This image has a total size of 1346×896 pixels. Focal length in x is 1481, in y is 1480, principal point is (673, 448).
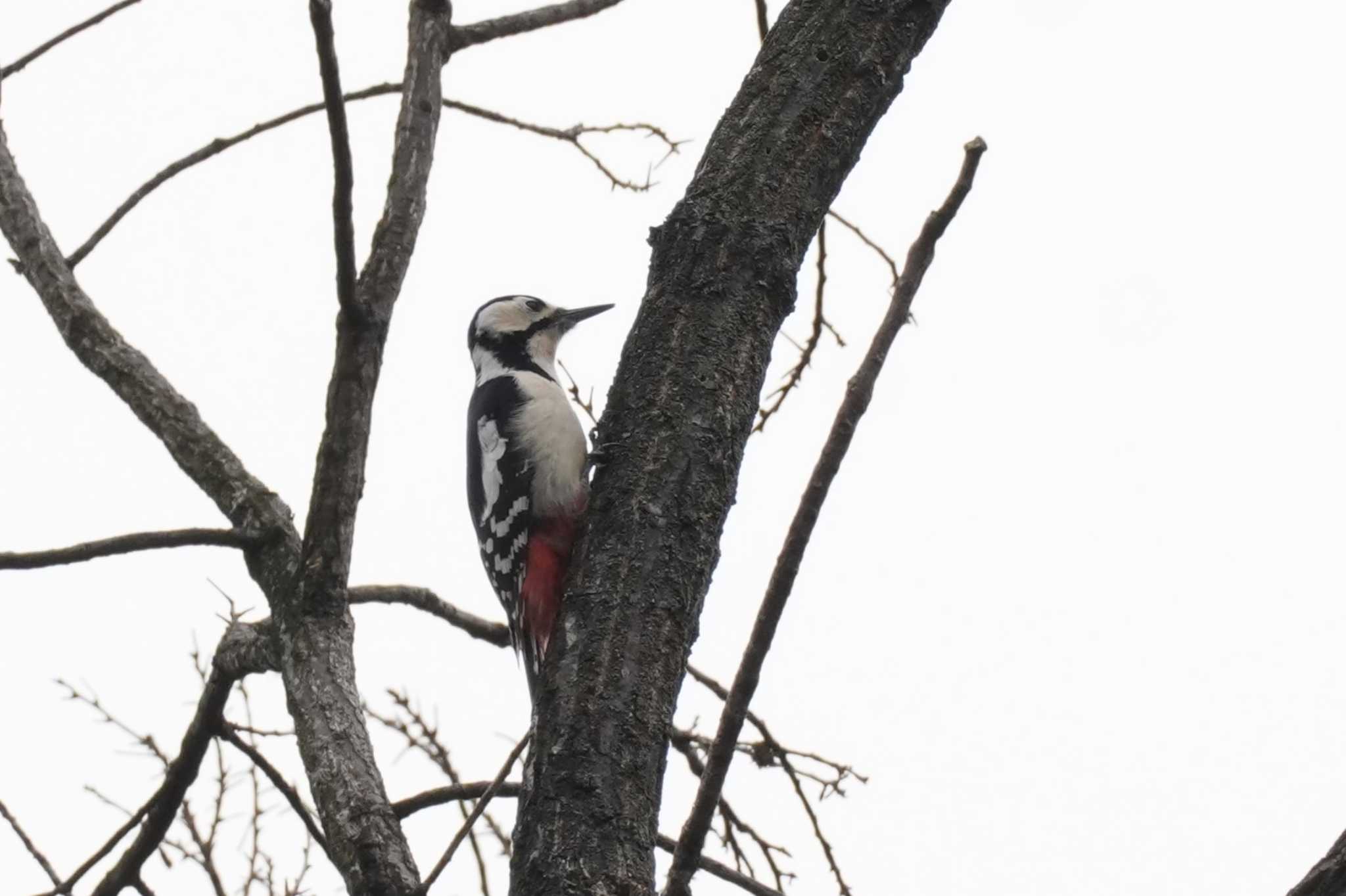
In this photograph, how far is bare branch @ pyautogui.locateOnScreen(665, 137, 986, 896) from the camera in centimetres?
186

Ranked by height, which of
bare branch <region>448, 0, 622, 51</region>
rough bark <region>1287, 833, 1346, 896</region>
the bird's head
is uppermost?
the bird's head

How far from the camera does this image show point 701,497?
1.99 m

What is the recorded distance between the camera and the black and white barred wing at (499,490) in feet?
12.8

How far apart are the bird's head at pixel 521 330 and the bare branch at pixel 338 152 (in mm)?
2891

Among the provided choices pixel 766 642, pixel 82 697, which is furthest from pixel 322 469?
pixel 82 697

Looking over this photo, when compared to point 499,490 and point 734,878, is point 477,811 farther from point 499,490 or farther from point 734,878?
point 499,490

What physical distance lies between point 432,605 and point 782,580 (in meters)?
0.87

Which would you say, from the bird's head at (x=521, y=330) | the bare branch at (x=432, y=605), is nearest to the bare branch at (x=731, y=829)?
the bare branch at (x=432, y=605)

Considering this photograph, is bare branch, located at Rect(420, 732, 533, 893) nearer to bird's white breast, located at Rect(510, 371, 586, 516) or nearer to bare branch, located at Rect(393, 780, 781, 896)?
bare branch, located at Rect(393, 780, 781, 896)

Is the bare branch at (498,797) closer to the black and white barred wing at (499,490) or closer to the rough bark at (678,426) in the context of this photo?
the rough bark at (678,426)

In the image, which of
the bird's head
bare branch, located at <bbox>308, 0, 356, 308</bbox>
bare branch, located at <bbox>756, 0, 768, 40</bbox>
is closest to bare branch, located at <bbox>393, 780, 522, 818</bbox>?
bare branch, located at <bbox>308, 0, 356, 308</bbox>

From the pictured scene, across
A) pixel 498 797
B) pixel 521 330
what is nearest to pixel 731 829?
pixel 498 797

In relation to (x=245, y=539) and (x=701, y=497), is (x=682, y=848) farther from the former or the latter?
(x=245, y=539)

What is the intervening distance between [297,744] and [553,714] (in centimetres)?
38
